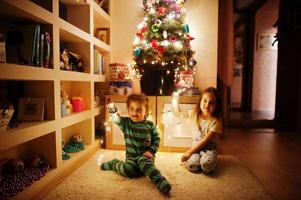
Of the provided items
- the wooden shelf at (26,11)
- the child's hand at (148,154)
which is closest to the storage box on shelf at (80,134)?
the child's hand at (148,154)

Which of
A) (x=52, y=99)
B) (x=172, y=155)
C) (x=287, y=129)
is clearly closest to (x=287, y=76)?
(x=287, y=129)

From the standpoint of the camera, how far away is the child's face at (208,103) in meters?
1.77

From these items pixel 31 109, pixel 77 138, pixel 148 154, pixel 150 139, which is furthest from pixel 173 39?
pixel 31 109

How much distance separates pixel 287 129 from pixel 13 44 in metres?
3.49

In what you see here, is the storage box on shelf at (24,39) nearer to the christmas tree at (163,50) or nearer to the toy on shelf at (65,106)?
the toy on shelf at (65,106)

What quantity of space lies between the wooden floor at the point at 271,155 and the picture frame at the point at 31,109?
1462 mm

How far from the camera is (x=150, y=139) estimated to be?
1.67 m

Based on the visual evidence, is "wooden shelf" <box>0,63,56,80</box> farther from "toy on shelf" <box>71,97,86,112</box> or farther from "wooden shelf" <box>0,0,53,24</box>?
"toy on shelf" <box>71,97,86,112</box>

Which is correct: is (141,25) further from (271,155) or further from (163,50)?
(271,155)

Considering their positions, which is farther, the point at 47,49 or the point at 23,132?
the point at 47,49

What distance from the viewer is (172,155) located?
79.3 inches

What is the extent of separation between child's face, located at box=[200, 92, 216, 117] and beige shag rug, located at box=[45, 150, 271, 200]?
1.43 ft

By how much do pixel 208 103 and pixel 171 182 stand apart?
660 mm

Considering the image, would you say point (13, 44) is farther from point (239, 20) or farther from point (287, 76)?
point (239, 20)
